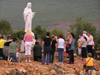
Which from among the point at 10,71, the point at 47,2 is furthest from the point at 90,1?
the point at 10,71

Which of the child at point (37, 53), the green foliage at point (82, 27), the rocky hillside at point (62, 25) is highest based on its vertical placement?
the rocky hillside at point (62, 25)

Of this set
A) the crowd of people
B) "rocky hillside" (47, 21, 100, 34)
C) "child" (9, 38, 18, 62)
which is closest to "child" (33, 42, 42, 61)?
the crowd of people

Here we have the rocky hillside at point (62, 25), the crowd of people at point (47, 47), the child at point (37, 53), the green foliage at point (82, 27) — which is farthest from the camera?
the rocky hillside at point (62, 25)

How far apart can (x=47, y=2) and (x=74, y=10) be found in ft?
29.9

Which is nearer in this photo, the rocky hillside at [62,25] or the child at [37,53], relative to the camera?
the child at [37,53]

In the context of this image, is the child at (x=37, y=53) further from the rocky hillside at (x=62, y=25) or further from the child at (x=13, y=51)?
the rocky hillside at (x=62, y=25)

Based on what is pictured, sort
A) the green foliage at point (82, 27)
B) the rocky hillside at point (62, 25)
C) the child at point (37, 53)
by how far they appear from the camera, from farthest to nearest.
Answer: the rocky hillside at point (62, 25)
the green foliage at point (82, 27)
the child at point (37, 53)

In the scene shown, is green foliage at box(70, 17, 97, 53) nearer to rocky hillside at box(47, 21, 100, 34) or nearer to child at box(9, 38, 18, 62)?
rocky hillside at box(47, 21, 100, 34)

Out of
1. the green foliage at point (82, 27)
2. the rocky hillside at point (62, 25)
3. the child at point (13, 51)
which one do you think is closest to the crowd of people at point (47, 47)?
the child at point (13, 51)

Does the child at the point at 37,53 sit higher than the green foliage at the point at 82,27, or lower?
lower

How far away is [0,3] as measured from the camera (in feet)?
199

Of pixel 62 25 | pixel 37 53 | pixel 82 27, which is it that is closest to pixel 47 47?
pixel 37 53

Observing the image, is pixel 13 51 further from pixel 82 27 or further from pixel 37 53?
pixel 82 27

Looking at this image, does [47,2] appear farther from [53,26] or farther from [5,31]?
[5,31]
